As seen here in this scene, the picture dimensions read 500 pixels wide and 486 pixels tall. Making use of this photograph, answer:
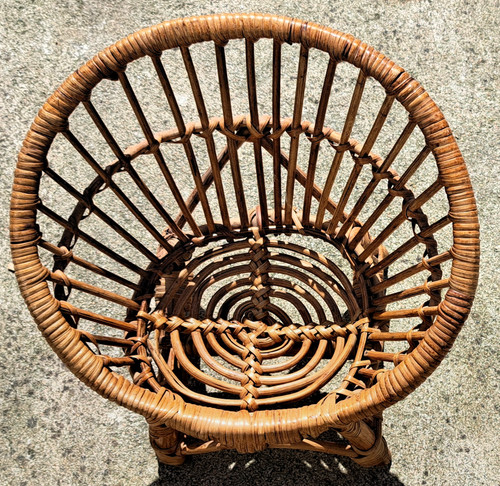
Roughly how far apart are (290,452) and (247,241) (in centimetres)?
51

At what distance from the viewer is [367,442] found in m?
1.17

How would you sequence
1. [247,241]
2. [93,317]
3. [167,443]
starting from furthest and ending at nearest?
[247,241] < [167,443] < [93,317]

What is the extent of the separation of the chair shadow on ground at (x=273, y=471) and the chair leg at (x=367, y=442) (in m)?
0.12

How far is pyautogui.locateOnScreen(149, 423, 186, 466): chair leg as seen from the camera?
45.9 inches

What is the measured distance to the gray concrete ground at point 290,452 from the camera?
53.9 inches

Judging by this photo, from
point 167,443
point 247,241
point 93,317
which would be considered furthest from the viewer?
point 247,241

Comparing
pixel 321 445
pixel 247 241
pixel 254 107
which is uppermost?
pixel 254 107

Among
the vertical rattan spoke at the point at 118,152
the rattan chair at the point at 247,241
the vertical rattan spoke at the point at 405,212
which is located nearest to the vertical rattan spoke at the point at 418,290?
the rattan chair at the point at 247,241


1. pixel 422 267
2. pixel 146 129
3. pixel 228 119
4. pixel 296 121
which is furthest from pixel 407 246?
pixel 146 129

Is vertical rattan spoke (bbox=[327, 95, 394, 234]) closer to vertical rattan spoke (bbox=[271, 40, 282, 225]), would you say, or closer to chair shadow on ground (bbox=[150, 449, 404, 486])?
vertical rattan spoke (bbox=[271, 40, 282, 225])

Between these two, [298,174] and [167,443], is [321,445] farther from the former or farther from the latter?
[298,174]

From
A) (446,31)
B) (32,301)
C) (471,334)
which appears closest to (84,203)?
(32,301)

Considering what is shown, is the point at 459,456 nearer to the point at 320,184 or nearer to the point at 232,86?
the point at 320,184

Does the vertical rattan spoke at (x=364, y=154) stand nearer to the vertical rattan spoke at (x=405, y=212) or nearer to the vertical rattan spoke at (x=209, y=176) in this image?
the vertical rattan spoke at (x=405, y=212)
